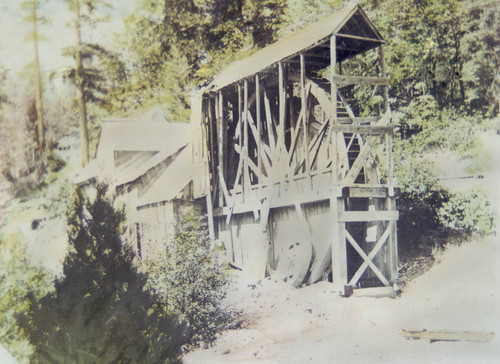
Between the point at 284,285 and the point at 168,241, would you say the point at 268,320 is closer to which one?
the point at 284,285

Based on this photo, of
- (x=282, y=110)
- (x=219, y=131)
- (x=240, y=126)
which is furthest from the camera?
(x=282, y=110)

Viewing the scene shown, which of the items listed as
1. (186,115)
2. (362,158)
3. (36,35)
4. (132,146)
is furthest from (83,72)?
(362,158)

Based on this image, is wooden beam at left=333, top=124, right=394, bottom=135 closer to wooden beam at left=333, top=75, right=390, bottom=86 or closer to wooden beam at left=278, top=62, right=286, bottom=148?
wooden beam at left=333, top=75, right=390, bottom=86

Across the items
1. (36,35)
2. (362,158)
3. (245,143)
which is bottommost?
(362,158)

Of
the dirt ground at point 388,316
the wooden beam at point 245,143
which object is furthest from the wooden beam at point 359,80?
the wooden beam at point 245,143

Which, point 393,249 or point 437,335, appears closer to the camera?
point 437,335

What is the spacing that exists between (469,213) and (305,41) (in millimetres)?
1910

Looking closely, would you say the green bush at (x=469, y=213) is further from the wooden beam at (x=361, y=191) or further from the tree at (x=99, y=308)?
the tree at (x=99, y=308)

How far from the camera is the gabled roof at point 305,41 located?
429 cm

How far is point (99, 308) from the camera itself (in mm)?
4195

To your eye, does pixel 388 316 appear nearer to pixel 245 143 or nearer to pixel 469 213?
pixel 469 213

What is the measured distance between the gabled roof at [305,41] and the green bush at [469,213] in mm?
1419

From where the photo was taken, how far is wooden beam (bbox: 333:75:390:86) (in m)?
4.34

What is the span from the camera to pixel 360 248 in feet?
14.3
